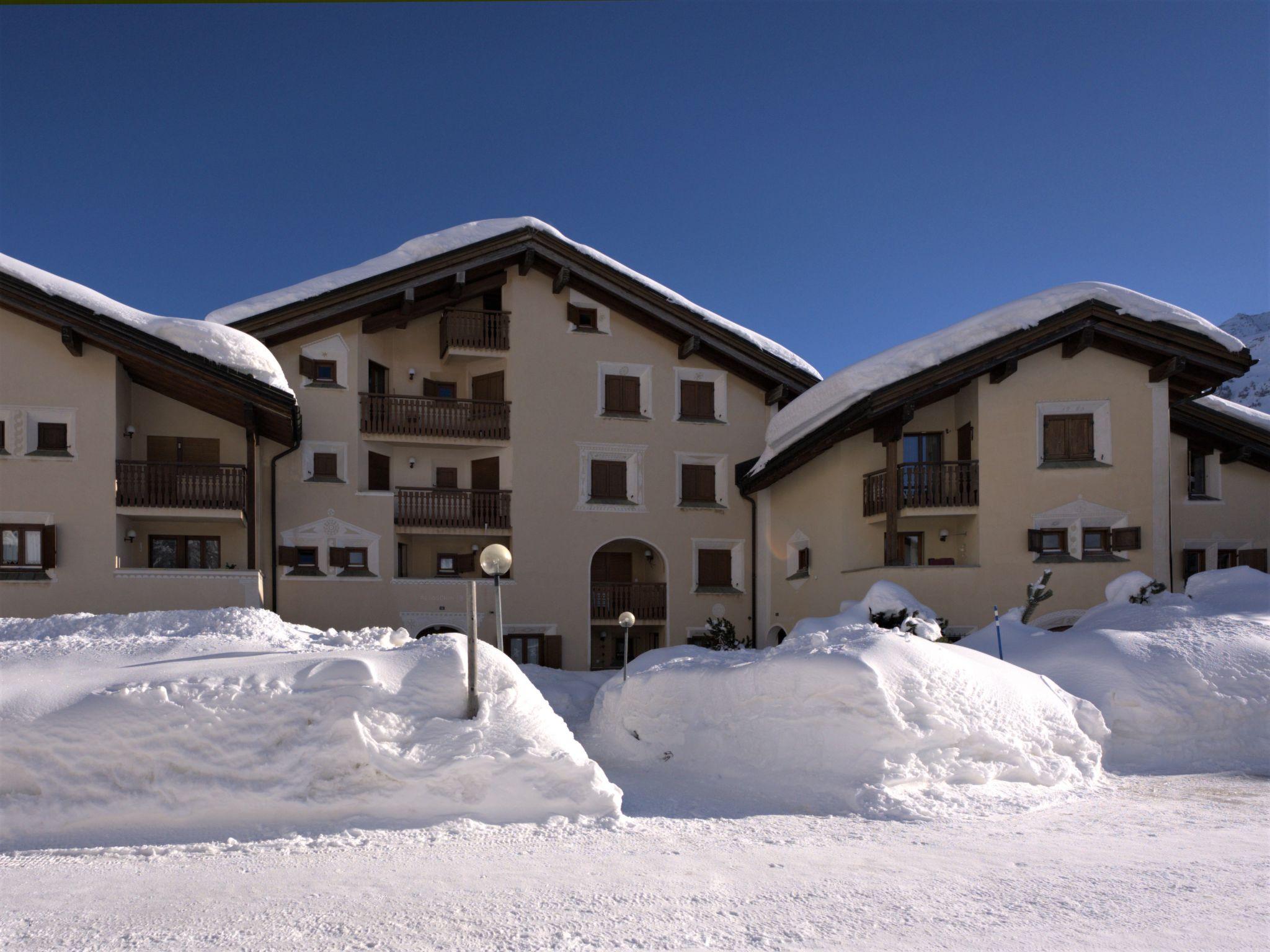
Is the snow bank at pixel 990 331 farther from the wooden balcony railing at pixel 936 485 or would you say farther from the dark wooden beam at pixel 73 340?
the dark wooden beam at pixel 73 340

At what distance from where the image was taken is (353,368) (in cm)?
2358

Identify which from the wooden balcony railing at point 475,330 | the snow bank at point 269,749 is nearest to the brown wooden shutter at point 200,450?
the wooden balcony railing at point 475,330

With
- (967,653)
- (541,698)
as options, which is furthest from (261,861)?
(967,653)

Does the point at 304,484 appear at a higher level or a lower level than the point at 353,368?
lower

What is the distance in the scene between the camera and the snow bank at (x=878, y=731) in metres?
10.5

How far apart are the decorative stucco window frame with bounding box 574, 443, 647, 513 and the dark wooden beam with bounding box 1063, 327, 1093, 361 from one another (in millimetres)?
9991

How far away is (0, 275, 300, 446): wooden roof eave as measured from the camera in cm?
1922

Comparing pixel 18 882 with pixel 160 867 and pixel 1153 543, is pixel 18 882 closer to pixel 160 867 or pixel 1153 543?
pixel 160 867

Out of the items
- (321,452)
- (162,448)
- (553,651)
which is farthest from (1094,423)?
(162,448)

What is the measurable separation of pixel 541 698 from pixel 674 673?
3.63m

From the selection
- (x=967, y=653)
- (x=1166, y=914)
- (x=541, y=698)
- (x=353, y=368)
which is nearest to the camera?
(x=1166, y=914)

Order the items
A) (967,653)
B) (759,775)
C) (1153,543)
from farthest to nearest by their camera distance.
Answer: (1153,543) < (967,653) < (759,775)

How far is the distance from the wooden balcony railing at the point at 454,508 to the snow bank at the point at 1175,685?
12.6 metres

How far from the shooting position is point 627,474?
25.6 metres
